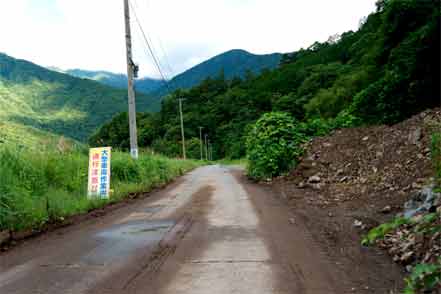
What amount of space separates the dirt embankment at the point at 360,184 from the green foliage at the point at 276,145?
96cm

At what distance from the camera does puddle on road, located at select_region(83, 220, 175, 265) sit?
5.78 meters

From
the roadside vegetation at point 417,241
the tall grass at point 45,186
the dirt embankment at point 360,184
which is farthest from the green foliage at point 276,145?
the roadside vegetation at point 417,241

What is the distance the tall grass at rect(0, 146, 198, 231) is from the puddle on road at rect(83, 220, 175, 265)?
5.33 ft

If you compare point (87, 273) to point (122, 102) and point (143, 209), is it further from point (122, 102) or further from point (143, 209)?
point (122, 102)

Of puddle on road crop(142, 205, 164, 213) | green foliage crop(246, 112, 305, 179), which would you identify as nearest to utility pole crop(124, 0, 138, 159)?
green foliage crop(246, 112, 305, 179)

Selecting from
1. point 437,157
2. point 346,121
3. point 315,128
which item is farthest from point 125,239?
point 315,128

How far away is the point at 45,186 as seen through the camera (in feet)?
33.1

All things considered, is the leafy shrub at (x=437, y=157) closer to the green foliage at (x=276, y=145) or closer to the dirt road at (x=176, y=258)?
the dirt road at (x=176, y=258)

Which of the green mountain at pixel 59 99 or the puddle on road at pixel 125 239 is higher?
the green mountain at pixel 59 99

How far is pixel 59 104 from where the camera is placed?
73.6m

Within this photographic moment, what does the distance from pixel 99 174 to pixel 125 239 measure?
5.31 meters

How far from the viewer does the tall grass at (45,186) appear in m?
7.68

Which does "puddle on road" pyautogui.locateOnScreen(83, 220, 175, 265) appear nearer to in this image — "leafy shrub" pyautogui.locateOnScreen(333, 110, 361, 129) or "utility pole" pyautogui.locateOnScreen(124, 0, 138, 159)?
"utility pole" pyautogui.locateOnScreen(124, 0, 138, 159)

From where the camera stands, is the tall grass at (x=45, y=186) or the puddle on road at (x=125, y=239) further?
the tall grass at (x=45, y=186)
